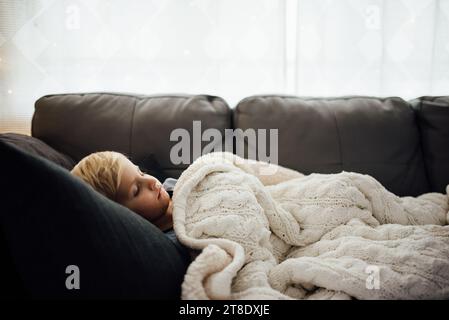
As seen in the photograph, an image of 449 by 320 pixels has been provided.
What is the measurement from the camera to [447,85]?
1.86 metres

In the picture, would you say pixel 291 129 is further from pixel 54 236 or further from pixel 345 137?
pixel 54 236

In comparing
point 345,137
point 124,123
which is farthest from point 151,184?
point 345,137

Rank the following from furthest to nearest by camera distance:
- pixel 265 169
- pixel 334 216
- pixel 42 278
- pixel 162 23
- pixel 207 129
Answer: pixel 162 23 < pixel 207 129 < pixel 265 169 < pixel 334 216 < pixel 42 278

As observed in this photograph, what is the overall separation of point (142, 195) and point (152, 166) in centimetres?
37

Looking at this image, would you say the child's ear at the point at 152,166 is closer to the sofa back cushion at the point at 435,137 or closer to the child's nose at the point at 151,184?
the child's nose at the point at 151,184

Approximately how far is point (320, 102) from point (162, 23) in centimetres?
87

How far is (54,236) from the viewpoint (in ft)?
1.78

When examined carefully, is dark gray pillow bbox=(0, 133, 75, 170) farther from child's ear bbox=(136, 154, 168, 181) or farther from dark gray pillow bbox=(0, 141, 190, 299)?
dark gray pillow bbox=(0, 141, 190, 299)

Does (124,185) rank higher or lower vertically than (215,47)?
lower

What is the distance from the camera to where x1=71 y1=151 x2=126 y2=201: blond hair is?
0.92 metres

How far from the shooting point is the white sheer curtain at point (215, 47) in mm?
1722

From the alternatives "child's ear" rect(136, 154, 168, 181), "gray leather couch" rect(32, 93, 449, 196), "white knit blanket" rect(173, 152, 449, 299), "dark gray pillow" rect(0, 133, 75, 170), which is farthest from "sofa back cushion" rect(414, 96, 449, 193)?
"dark gray pillow" rect(0, 133, 75, 170)
